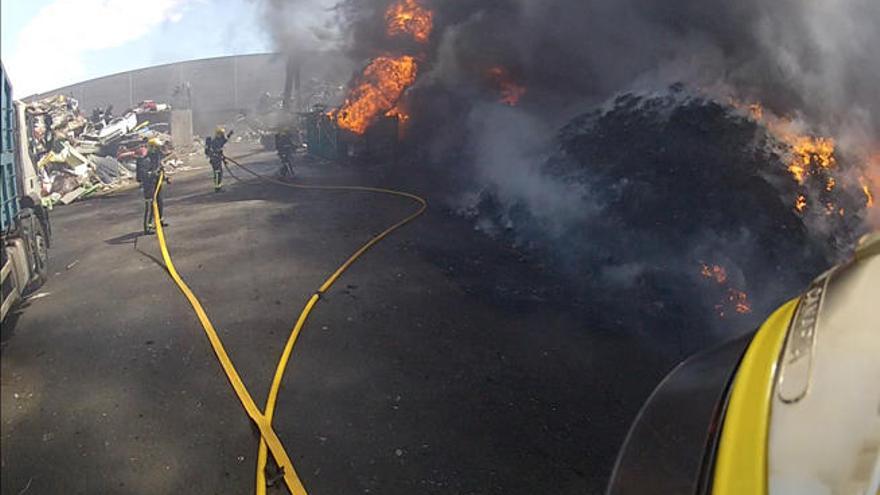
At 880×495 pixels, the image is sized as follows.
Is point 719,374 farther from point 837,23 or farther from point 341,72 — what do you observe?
point 341,72

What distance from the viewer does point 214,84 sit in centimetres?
2680

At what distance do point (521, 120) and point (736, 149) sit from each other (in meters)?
4.51

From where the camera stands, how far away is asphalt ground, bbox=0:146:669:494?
410cm

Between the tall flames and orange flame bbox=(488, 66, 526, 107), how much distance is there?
2.88 meters

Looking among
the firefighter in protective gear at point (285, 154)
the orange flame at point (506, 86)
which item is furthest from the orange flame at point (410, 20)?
the firefighter in protective gear at point (285, 154)

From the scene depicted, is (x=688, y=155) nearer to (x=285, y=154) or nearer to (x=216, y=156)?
(x=216, y=156)

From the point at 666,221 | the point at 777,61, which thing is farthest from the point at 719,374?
the point at 777,61

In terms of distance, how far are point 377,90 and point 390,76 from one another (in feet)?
1.81

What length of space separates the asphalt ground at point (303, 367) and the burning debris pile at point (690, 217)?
96 centimetres

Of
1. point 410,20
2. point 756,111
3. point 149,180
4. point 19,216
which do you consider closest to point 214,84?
point 410,20

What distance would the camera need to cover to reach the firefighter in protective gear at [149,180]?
7.39 metres

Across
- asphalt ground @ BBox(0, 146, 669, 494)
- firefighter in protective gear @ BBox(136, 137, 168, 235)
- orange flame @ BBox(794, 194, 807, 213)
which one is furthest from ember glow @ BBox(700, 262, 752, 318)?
firefighter in protective gear @ BBox(136, 137, 168, 235)

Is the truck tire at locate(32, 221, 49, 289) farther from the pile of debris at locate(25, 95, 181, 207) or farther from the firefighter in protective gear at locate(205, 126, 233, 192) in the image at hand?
the firefighter in protective gear at locate(205, 126, 233, 192)

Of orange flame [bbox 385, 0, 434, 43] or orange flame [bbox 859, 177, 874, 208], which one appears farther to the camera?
orange flame [bbox 385, 0, 434, 43]
